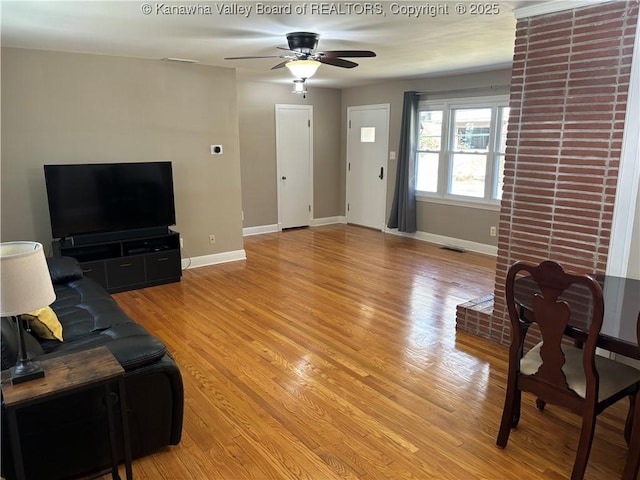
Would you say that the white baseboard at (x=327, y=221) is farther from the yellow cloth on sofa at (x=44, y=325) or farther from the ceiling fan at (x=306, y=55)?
the yellow cloth on sofa at (x=44, y=325)

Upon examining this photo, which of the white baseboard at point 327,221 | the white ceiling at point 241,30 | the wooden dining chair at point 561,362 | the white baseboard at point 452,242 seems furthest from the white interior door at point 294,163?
the wooden dining chair at point 561,362

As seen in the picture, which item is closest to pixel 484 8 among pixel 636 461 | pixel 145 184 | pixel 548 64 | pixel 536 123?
pixel 548 64

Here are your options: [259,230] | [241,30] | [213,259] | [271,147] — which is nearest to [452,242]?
[259,230]

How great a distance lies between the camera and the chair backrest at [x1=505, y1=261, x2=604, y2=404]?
1866mm

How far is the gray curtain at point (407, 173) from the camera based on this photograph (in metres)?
6.74

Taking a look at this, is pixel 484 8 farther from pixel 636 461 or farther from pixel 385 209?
pixel 385 209

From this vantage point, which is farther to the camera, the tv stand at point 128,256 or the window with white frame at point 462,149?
the window with white frame at point 462,149

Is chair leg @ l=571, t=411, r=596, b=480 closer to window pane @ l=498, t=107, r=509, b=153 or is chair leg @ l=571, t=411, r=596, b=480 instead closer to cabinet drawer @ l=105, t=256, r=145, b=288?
cabinet drawer @ l=105, t=256, r=145, b=288

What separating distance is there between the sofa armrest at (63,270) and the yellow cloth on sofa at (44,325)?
1067 millimetres

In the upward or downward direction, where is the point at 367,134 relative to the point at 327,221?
upward

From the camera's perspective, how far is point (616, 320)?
2045mm

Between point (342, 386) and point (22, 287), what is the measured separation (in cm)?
191

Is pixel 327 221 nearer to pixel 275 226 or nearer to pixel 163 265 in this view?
pixel 275 226

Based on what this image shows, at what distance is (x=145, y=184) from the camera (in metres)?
4.77
